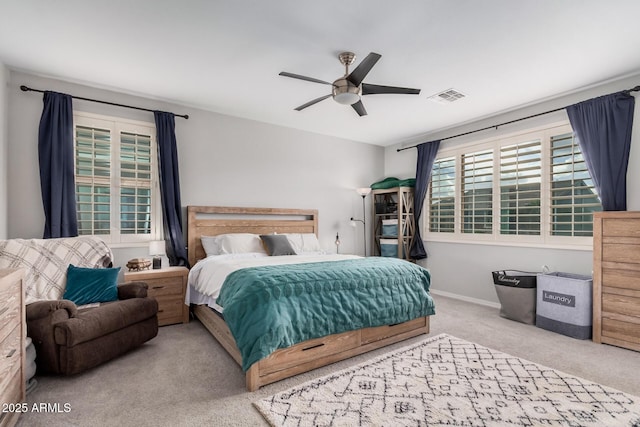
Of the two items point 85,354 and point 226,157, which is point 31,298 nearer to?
point 85,354

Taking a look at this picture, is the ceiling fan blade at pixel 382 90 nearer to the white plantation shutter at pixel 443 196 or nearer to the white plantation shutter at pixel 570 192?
the white plantation shutter at pixel 570 192

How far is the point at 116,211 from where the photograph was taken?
3824 millimetres

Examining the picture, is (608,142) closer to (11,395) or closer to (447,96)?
(447,96)

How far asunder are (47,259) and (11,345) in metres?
1.48

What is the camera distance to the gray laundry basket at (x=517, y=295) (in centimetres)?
372

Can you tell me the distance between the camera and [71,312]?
248 centimetres

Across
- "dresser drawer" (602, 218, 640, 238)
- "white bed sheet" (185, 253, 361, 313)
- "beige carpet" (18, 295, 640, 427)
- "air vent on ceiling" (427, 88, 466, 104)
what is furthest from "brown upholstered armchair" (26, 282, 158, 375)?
"dresser drawer" (602, 218, 640, 238)

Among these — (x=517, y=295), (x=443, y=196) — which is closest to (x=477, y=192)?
(x=443, y=196)

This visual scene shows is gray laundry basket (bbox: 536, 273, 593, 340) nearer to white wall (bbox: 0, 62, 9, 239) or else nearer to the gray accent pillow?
the gray accent pillow

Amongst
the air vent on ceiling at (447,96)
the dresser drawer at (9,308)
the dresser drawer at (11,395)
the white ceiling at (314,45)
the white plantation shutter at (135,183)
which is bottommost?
the dresser drawer at (11,395)

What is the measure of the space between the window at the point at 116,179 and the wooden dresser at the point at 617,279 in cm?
495

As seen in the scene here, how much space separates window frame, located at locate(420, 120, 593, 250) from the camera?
387 cm

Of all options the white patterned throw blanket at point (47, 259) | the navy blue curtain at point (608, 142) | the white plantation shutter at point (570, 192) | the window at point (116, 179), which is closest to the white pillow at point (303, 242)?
the window at point (116, 179)

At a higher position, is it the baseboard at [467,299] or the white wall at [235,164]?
the white wall at [235,164]
